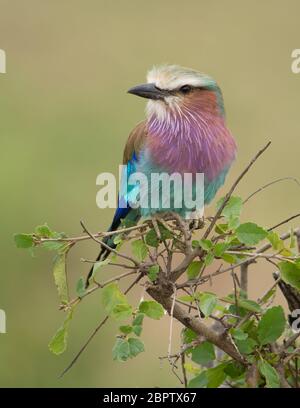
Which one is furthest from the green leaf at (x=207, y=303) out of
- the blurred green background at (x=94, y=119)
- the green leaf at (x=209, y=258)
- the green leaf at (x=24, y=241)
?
the blurred green background at (x=94, y=119)

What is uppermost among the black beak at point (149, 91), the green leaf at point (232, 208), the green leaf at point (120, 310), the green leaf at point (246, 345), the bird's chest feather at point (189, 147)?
the black beak at point (149, 91)

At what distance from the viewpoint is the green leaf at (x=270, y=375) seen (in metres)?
1.95

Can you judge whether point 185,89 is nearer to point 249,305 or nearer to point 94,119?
point 249,305

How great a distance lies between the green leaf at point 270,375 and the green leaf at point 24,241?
0.44 metres

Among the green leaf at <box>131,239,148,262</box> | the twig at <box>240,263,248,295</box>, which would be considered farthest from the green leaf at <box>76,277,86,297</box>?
the twig at <box>240,263,248,295</box>

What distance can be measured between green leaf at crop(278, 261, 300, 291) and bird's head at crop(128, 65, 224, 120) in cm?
71

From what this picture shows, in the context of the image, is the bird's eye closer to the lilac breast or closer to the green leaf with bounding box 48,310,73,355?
the lilac breast

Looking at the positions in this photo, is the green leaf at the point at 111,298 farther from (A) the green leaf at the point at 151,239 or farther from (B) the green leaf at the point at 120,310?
(A) the green leaf at the point at 151,239

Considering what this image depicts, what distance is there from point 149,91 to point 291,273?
0.76 metres

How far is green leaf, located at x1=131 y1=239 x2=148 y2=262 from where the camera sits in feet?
6.71

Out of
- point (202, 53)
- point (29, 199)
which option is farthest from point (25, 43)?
point (29, 199)

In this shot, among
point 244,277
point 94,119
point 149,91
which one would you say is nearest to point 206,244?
point 244,277

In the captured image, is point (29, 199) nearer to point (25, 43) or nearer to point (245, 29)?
point (25, 43)
